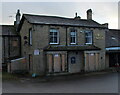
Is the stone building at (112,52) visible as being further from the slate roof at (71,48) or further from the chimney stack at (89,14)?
the chimney stack at (89,14)

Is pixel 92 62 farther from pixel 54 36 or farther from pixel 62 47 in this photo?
pixel 54 36

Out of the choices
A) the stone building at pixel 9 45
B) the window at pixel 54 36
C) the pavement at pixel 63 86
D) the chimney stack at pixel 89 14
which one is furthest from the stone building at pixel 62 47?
the chimney stack at pixel 89 14

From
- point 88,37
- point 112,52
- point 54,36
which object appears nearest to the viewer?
point 54,36

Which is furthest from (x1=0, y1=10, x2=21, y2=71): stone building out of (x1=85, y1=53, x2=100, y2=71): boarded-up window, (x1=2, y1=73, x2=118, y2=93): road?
(x1=85, y1=53, x2=100, y2=71): boarded-up window

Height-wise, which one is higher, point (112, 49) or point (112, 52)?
point (112, 49)

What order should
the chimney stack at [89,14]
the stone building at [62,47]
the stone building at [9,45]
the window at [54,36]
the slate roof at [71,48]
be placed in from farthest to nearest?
1. the chimney stack at [89,14]
2. the stone building at [9,45]
3. the window at [54,36]
4. the slate roof at [71,48]
5. the stone building at [62,47]

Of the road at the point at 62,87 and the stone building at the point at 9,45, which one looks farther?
the stone building at the point at 9,45

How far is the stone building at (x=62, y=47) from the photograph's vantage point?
56.2 ft

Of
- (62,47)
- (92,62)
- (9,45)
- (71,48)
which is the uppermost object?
(9,45)

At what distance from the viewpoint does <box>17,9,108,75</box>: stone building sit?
17.1m

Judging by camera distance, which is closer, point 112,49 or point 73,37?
point 73,37

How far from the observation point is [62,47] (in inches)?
722

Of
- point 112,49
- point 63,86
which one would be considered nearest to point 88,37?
point 112,49

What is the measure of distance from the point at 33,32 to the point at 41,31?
3.22 ft
